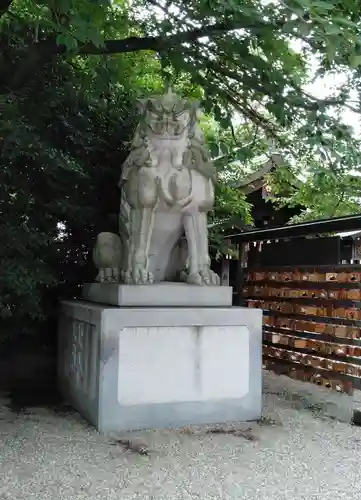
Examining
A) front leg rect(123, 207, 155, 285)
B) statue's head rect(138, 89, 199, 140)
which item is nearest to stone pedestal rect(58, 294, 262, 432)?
front leg rect(123, 207, 155, 285)

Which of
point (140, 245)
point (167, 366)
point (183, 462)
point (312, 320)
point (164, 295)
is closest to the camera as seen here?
point (183, 462)

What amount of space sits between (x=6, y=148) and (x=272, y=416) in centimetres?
346

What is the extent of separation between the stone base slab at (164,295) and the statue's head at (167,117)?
1340 mm

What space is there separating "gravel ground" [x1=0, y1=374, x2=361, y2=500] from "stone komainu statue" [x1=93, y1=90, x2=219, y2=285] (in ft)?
4.39

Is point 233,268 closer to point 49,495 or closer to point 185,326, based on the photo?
point 185,326

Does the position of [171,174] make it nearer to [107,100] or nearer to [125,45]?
[125,45]

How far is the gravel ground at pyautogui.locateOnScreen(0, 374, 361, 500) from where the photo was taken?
3.09 meters

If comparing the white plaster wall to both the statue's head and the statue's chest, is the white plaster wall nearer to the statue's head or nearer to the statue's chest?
the statue's chest

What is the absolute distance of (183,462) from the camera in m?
3.58

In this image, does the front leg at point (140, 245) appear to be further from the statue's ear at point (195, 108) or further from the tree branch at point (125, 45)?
the tree branch at point (125, 45)

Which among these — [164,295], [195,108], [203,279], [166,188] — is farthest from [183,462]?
[195,108]

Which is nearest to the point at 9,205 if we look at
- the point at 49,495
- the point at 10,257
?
the point at 10,257

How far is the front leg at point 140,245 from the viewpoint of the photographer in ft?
15.2

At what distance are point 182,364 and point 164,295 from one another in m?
0.60
